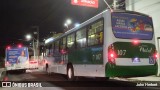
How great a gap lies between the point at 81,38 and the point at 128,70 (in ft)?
13.3

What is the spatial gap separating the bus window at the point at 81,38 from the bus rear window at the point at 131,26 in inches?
110

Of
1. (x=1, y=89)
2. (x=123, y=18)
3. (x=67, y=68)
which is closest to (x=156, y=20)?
(x=67, y=68)

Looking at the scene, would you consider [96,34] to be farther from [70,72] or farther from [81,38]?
[70,72]

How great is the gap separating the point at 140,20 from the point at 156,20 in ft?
30.5

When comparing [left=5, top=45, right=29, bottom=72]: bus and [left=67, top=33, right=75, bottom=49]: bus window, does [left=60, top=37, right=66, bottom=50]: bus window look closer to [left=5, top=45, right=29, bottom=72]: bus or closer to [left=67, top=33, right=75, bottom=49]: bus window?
[left=67, top=33, right=75, bottom=49]: bus window

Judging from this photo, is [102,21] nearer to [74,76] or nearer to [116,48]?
[116,48]

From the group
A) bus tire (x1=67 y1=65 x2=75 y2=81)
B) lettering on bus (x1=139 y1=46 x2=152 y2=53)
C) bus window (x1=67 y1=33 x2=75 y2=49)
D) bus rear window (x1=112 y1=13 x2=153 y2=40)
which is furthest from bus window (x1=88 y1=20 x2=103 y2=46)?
bus tire (x1=67 y1=65 x2=75 y2=81)

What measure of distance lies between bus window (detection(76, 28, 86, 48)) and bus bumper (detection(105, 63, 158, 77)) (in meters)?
3.25

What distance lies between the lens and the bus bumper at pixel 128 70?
12.3 m

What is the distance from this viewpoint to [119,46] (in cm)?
1267

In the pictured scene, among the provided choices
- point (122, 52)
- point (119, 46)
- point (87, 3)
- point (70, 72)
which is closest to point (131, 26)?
point (119, 46)

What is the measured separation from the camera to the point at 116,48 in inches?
495

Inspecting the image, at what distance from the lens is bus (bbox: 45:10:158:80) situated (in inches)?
493

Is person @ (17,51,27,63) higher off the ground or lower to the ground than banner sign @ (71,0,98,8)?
lower
